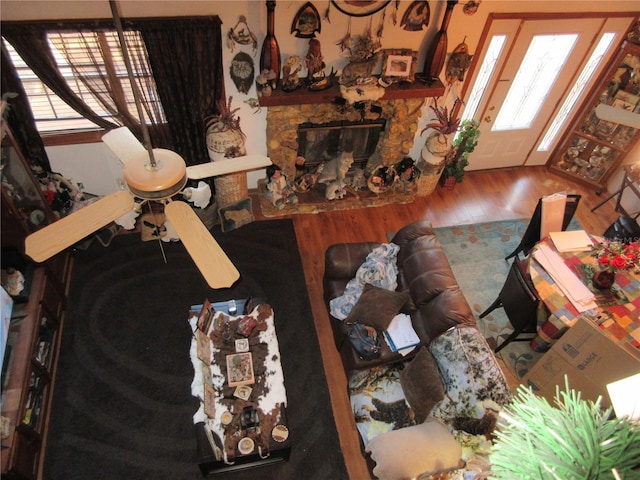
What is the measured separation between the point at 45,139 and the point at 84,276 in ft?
4.66

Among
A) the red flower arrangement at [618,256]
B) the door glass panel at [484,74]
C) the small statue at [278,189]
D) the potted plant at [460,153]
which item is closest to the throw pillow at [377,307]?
the red flower arrangement at [618,256]

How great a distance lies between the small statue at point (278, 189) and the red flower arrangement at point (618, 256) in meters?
3.24

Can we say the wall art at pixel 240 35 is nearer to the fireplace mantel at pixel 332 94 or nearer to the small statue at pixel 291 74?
the small statue at pixel 291 74

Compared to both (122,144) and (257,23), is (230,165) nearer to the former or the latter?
(122,144)

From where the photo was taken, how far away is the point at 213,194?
16.7 feet

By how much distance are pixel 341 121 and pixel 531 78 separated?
2.41 m

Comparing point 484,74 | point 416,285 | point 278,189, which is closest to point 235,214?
point 278,189

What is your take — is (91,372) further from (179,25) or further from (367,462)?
(179,25)

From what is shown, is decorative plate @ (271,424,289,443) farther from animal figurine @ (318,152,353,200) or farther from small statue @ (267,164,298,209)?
animal figurine @ (318,152,353,200)

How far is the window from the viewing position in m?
3.61

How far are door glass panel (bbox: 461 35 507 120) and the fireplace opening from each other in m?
1.16

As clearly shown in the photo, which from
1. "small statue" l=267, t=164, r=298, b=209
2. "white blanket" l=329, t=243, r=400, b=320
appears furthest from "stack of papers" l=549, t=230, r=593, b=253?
"small statue" l=267, t=164, r=298, b=209

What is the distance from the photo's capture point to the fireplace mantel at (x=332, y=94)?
14.0 feet

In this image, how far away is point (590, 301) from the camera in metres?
3.62
